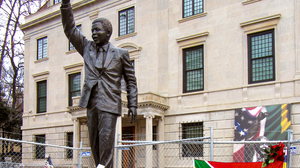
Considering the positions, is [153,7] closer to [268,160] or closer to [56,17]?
[56,17]

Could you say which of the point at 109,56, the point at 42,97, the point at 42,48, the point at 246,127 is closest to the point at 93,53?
the point at 109,56

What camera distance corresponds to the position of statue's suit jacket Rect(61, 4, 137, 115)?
205 inches

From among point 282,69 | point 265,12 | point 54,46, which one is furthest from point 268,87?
point 54,46

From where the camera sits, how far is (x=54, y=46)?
1283 inches

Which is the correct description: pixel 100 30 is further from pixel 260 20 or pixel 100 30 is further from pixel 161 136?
pixel 161 136

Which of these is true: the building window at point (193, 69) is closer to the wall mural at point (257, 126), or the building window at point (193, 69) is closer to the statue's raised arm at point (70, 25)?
the wall mural at point (257, 126)

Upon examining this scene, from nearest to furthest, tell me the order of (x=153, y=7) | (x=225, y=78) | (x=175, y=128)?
(x=225, y=78) → (x=175, y=128) → (x=153, y=7)

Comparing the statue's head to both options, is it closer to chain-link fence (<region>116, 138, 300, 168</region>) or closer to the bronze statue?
the bronze statue

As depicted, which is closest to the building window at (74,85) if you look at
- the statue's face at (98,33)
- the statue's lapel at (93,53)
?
the statue's lapel at (93,53)

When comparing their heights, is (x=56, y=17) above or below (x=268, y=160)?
above

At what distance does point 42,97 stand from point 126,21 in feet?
36.2

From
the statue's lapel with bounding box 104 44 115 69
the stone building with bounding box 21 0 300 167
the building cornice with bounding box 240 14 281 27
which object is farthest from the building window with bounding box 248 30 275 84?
the statue's lapel with bounding box 104 44 115 69

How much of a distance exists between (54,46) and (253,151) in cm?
2024

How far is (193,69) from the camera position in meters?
23.9
